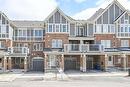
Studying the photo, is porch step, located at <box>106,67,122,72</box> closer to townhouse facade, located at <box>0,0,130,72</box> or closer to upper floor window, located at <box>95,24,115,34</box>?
townhouse facade, located at <box>0,0,130,72</box>

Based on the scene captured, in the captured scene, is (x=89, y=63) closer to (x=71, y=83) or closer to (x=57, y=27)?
(x=57, y=27)

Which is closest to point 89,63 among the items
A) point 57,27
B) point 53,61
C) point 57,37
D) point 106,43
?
point 106,43

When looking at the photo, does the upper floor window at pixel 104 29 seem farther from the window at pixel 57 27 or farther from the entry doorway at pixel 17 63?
the entry doorway at pixel 17 63

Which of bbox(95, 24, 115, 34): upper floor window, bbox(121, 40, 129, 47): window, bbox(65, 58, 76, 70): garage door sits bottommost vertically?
bbox(65, 58, 76, 70): garage door

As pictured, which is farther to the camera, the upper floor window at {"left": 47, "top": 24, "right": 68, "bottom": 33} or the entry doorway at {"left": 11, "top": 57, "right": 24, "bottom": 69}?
the entry doorway at {"left": 11, "top": 57, "right": 24, "bottom": 69}

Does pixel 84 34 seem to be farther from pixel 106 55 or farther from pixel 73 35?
pixel 106 55

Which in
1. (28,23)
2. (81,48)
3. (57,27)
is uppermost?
(28,23)

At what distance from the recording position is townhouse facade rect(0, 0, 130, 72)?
54.8 m

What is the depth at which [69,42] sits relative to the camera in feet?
194

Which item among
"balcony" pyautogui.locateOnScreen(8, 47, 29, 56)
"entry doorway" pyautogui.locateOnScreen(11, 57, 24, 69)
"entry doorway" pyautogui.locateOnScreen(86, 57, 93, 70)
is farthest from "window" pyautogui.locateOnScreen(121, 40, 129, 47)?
"entry doorway" pyautogui.locateOnScreen(11, 57, 24, 69)

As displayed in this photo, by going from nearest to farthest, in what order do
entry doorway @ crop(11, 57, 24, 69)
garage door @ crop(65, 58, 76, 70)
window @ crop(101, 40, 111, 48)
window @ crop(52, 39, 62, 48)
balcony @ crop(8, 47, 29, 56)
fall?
balcony @ crop(8, 47, 29, 56) < window @ crop(52, 39, 62, 48) < window @ crop(101, 40, 111, 48) < entry doorway @ crop(11, 57, 24, 69) < garage door @ crop(65, 58, 76, 70)

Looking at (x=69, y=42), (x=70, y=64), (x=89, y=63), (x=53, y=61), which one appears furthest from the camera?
(x=89, y=63)

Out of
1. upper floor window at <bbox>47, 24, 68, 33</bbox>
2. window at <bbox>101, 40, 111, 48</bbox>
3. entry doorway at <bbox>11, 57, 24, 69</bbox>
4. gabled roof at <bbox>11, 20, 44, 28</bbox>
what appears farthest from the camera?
gabled roof at <bbox>11, 20, 44, 28</bbox>

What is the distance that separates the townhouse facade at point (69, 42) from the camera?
54750 millimetres
